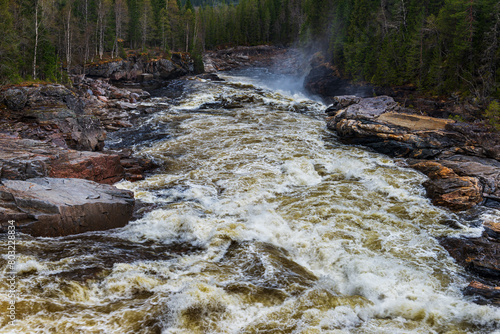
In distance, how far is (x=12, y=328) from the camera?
18.4 ft

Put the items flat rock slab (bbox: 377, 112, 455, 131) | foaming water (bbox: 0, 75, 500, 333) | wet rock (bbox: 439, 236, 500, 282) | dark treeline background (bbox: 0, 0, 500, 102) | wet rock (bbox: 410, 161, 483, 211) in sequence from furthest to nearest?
dark treeline background (bbox: 0, 0, 500, 102) → flat rock slab (bbox: 377, 112, 455, 131) → wet rock (bbox: 410, 161, 483, 211) → wet rock (bbox: 439, 236, 500, 282) → foaming water (bbox: 0, 75, 500, 333)

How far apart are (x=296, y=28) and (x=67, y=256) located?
328ft

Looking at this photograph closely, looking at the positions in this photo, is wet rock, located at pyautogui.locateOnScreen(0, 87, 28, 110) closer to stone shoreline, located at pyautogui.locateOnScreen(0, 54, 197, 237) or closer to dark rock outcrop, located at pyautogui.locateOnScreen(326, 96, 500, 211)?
stone shoreline, located at pyautogui.locateOnScreen(0, 54, 197, 237)

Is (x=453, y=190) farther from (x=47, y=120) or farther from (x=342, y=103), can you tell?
(x=47, y=120)

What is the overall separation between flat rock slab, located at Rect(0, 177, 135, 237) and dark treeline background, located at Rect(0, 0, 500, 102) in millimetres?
20246

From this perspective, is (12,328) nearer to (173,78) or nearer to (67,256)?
(67,256)

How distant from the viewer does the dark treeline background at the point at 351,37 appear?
988 inches

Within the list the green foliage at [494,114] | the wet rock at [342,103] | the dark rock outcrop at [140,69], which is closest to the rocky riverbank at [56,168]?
the wet rock at [342,103]

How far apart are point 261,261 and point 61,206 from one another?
21.7 ft

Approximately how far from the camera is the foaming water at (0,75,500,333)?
670 centimetres

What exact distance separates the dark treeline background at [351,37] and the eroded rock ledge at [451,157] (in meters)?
6.67

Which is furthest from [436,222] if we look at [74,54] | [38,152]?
[74,54]

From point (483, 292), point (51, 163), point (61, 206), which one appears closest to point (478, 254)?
point (483, 292)

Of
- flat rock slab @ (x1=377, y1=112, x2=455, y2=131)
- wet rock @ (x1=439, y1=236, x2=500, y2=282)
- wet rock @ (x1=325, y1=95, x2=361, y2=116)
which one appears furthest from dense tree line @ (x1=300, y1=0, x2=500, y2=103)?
wet rock @ (x1=439, y1=236, x2=500, y2=282)
